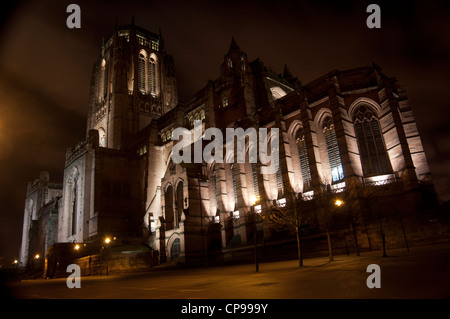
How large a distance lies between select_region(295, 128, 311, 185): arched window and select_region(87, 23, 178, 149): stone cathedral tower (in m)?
34.5

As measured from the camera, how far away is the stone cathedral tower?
57.9m

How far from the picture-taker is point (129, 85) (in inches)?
2447

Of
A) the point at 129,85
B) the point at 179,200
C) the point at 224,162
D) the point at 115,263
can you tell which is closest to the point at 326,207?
the point at 224,162

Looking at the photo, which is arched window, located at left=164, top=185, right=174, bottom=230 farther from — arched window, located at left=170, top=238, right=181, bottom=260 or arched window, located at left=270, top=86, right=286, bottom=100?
arched window, located at left=270, top=86, right=286, bottom=100

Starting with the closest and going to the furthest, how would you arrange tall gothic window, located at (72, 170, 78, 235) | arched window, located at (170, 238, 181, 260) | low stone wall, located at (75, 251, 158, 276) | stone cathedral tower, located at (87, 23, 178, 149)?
low stone wall, located at (75, 251, 158, 276) < arched window, located at (170, 238, 181, 260) < tall gothic window, located at (72, 170, 78, 235) < stone cathedral tower, located at (87, 23, 178, 149)

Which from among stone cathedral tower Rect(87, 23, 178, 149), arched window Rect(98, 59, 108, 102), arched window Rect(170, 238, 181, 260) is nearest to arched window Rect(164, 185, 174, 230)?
arched window Rect(170, 238, 181, 260)

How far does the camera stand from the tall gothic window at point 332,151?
2840 cm

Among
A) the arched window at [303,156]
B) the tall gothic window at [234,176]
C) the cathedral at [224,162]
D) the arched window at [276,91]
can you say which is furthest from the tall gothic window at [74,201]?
the arched window at [303,156]

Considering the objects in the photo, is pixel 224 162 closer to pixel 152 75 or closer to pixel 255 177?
pixel 255 177

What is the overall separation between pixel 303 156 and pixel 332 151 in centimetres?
326

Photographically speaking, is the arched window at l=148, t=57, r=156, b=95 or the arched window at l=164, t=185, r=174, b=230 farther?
the arched window at l=148, t=57, r=156, b=95
